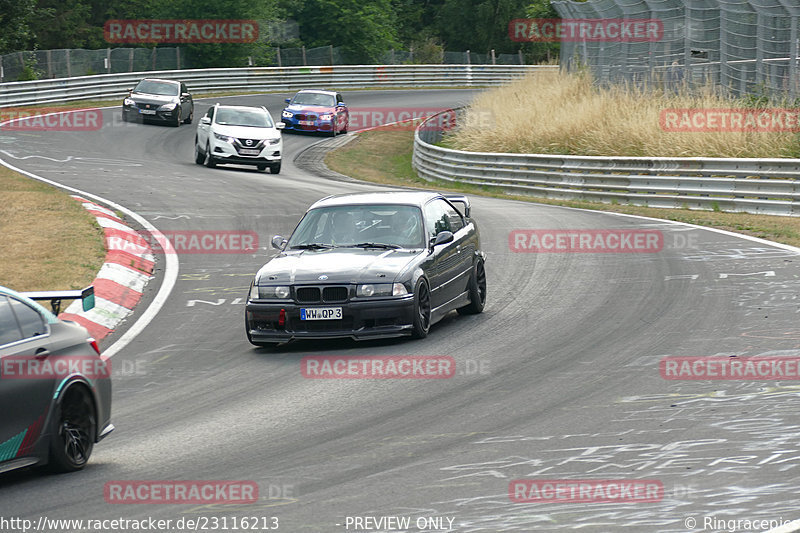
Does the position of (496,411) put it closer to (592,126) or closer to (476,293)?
(476,293)

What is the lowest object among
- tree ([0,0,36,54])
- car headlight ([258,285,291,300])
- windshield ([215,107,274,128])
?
windshield ([215,107,274,128])

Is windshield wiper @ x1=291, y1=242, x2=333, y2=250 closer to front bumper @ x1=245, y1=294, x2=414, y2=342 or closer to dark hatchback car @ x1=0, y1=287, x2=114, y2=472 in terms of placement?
front bumper @ x1=245, y1=294, x2=414, y2=342

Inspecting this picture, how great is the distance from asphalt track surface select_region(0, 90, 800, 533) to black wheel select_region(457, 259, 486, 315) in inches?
8.0

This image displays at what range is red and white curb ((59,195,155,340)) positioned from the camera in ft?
43.5

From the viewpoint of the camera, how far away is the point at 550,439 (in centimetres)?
793

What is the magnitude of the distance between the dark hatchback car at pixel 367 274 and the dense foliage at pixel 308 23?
140 ft

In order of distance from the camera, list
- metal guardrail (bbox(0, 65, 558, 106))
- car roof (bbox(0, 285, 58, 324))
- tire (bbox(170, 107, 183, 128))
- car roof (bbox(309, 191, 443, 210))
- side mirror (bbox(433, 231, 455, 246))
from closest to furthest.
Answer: car roof (bbox(0, 285, 58, 324)) < side mirror (bbox(433, 231, 455, 246)) < car roof (bbox(309, 191, 443, 210)) < tire (bbox(170, 107, 183, 128)) < metal guardrail (bbox(0, 65, 558, 106))

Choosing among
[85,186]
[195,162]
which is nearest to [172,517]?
[85,186]

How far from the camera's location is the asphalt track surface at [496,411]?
6574mm

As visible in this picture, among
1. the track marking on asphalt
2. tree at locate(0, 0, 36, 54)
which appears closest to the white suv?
the track marking on asphalt

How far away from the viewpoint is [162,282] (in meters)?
15.8

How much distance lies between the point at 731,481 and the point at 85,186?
823 inches

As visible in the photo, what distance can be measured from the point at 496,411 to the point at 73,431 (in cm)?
307

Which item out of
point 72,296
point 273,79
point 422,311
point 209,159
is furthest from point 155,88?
point 72,296
